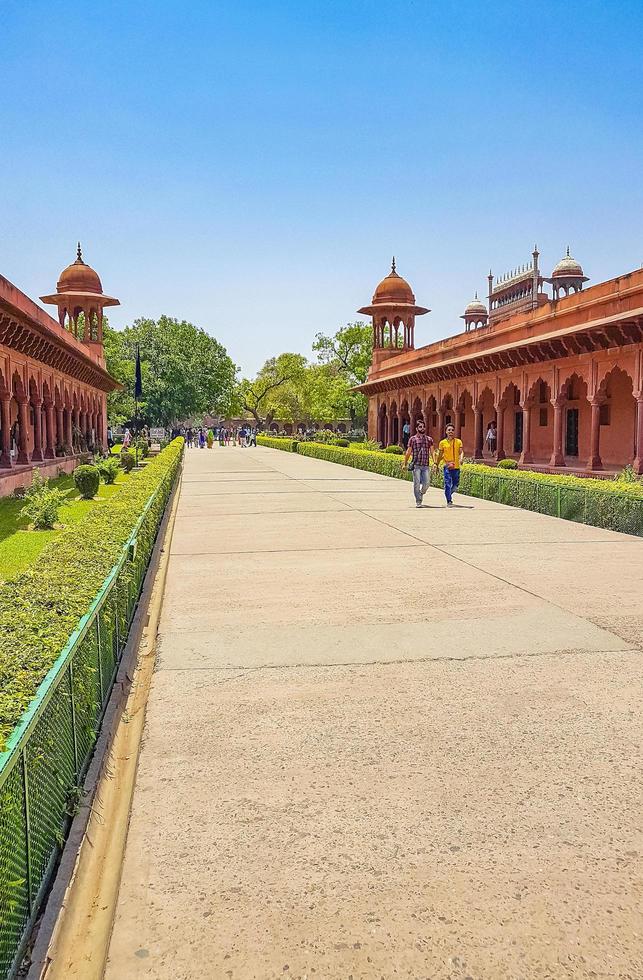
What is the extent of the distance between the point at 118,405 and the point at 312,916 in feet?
183

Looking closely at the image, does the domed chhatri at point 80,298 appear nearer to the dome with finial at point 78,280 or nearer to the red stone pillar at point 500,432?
the dome with finial at point 78,280

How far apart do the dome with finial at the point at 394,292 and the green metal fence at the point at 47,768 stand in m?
40.1

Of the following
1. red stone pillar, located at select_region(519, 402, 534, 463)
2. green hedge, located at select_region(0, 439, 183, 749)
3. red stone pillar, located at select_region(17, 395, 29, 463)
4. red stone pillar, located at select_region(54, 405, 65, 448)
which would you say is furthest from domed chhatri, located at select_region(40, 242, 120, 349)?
green hedge, located at select_region(0, 439, 183, 749)

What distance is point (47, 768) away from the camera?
123 inches

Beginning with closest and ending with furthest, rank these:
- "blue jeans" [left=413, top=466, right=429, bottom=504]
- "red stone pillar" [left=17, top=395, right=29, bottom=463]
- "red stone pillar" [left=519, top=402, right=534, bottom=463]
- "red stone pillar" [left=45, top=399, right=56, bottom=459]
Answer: "blue jeans" [left=413, top=466, right=429, bottom=504] → "red stone pillar" [left=17, top=395, right=29, bottom=463] → "red stone pillar" [left=519, top=402, right=534, bottom=463] → "red stone pillar" [left=45, top=399, right=56, bottom=459]

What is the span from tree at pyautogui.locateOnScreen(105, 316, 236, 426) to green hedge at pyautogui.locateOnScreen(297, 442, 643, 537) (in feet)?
128

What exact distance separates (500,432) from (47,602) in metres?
24.9

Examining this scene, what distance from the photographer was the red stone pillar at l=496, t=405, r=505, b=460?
91.5 feet

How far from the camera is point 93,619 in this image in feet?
14.2

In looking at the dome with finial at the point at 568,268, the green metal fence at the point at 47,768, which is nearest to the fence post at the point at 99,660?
the green metal fence at the point at 47,768

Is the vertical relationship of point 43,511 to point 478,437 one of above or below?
below

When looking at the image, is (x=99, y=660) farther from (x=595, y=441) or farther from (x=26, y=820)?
(x=595, y=441)

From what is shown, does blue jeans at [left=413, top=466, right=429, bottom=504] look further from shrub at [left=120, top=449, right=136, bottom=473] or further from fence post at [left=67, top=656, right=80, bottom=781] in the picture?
shrub at [left=120, top=449, right=136, bottom=473]

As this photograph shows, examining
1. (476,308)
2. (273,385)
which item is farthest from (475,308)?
(273,385)
